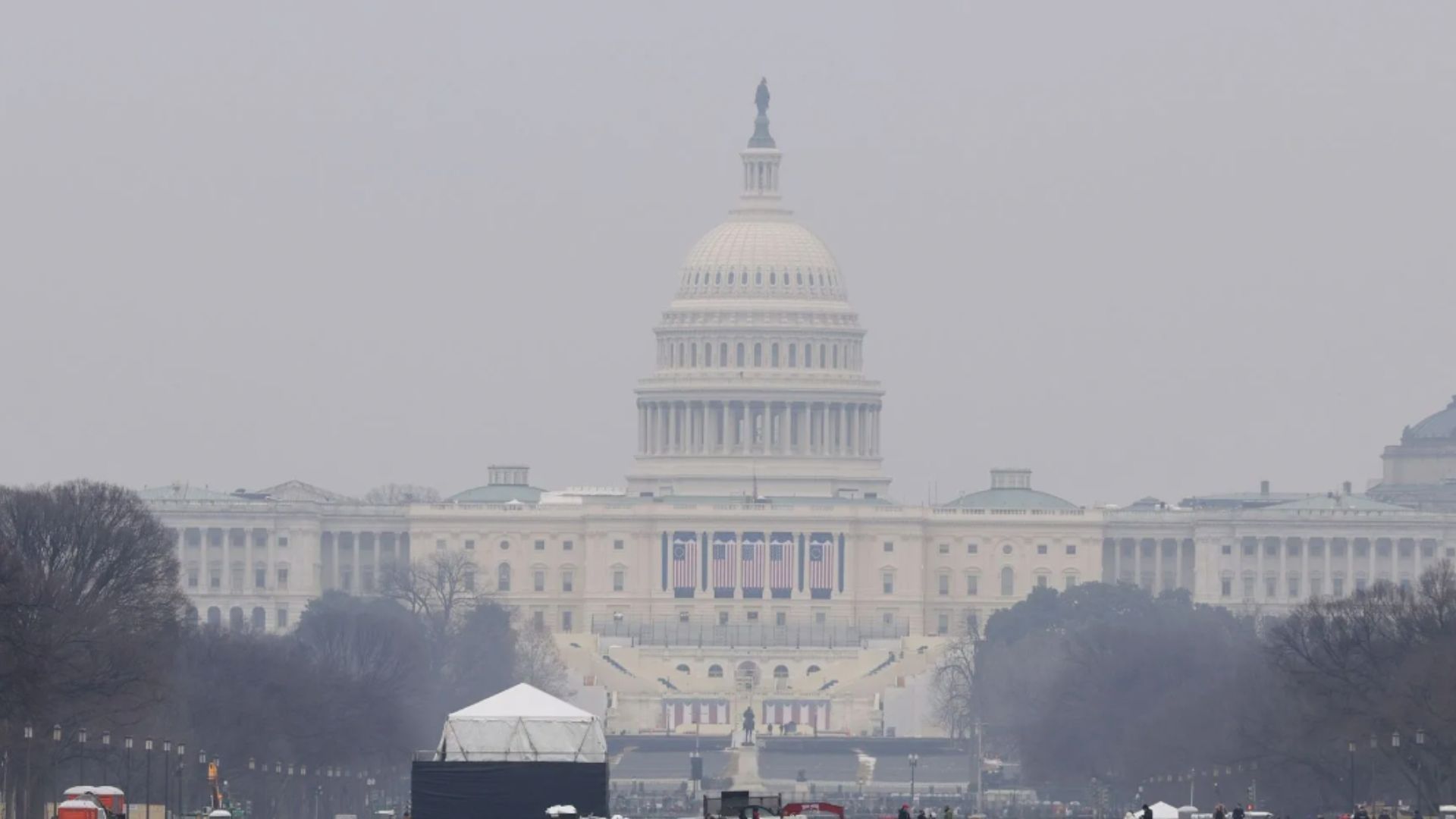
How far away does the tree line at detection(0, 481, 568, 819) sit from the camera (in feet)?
331

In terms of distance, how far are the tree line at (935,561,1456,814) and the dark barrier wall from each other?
92.2ft

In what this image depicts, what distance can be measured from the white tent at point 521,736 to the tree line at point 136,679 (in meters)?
15.2

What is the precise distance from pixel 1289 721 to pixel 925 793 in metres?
35.5

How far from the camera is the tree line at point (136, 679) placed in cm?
10100

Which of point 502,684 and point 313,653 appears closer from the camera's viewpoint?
point 313,653

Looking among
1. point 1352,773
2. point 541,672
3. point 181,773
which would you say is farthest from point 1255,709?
point 541,672

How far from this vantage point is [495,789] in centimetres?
8094

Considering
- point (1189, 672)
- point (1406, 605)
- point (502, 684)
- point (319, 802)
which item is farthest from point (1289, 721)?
point (502, 684)

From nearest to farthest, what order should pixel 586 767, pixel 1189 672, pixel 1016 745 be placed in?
pixel 586 767, pixel 1189 672, pixel 1016 745

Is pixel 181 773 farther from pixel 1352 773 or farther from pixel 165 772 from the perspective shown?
pixel 1352 773

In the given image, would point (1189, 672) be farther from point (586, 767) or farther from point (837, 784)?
point (586, 767)

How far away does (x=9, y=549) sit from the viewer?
111 m

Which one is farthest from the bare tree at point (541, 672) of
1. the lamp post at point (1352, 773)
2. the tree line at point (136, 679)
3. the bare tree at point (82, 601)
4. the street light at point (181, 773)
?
the lamp post at point (1352, 773)

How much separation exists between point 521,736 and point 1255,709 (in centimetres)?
4656
